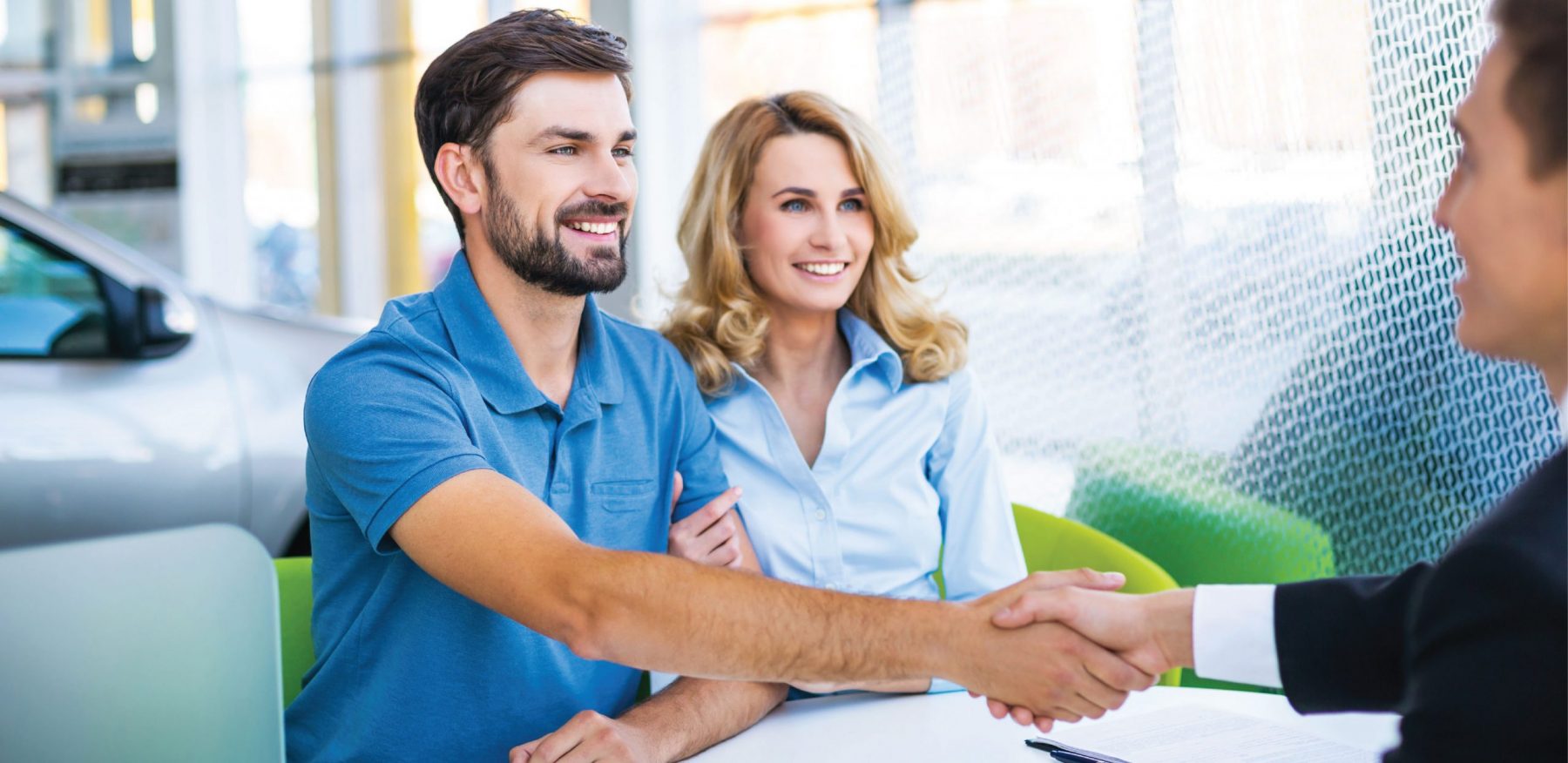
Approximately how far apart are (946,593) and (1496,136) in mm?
1338

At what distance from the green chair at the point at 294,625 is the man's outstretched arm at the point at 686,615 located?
48 cm

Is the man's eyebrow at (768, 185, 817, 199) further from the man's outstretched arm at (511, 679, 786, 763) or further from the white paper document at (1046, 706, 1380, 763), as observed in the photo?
the white paper document at (1046, 706, 1380, 763)

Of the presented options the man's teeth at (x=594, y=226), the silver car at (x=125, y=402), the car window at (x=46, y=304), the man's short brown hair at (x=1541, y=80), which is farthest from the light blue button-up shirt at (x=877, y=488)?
the car window at (x=46, y=304)

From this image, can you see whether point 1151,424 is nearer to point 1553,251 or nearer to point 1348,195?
point 1348,195

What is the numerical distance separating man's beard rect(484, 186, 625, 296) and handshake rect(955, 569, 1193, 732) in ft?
2.27

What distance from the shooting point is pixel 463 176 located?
70.6 inches

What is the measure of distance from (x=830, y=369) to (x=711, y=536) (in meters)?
0.49

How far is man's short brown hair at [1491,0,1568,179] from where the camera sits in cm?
86

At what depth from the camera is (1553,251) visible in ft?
2.88

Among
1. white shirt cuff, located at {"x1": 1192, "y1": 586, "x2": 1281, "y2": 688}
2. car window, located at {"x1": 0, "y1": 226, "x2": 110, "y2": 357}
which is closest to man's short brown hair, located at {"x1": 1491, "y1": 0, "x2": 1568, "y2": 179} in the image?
white shirt cuff, located at {"x1": 1192, "y1": 586, "x2": 1281, "y2": 688}

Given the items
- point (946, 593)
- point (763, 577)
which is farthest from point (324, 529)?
point (946, 593)

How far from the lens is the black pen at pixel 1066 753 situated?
131 cm

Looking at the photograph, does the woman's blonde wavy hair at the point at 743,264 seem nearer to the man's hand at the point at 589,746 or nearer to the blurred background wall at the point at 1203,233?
the blurred background wall at the point at 1203,233

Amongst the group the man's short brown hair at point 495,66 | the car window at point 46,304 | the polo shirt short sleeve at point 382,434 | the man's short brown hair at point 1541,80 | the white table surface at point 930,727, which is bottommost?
the white table surface at point 930,727
